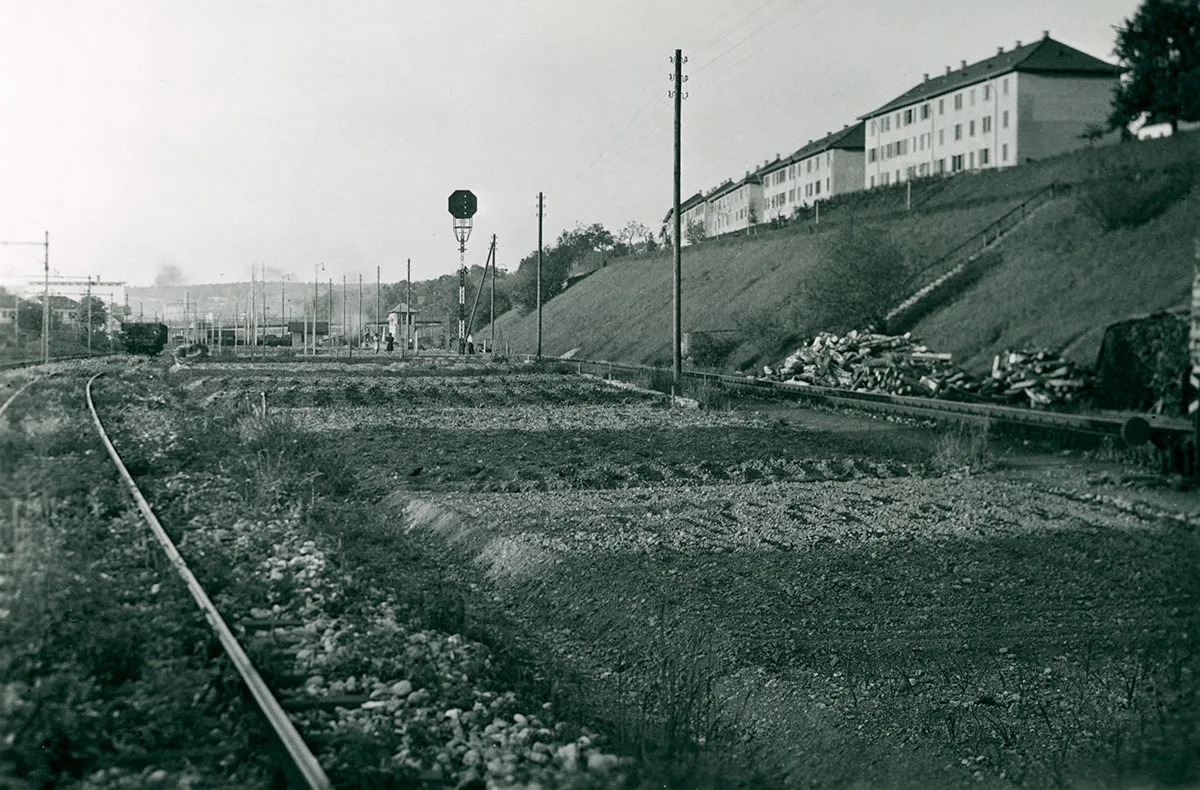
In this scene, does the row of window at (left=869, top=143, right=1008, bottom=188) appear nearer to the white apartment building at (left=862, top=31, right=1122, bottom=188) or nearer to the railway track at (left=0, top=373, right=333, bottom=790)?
the white apartment building at (left=862, top=31, right=1122, bottom=188)

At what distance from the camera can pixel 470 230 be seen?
65.9m

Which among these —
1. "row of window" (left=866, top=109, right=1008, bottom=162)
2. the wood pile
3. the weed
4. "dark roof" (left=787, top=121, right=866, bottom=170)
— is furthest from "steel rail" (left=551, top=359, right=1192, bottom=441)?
"dark roof" (left=787, top=121, right=866, bottom=170)

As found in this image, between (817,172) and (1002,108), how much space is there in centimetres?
5994

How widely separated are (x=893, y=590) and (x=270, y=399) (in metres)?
24.2

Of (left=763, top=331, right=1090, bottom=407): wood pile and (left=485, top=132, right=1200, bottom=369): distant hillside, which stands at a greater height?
(left=485, top=132, right=1200, bottom=369): distant hillside

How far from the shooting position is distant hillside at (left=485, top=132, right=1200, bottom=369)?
27906 mm

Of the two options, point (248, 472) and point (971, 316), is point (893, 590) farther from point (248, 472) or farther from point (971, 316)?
point (971, 316)

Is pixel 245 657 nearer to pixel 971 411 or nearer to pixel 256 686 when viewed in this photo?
pixel 256 686

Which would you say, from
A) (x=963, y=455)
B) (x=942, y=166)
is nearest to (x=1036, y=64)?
(x=963, y=455)

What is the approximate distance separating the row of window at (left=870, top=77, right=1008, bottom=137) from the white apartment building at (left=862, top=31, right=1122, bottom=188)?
0.03m

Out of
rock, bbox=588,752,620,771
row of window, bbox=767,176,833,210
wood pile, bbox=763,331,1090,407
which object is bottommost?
rock, bbox=588,752,620,771

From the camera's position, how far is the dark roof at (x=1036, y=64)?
31.3 ft

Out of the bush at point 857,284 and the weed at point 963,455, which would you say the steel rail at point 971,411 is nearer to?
the weed at point 963,455

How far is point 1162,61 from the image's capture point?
248 inches
